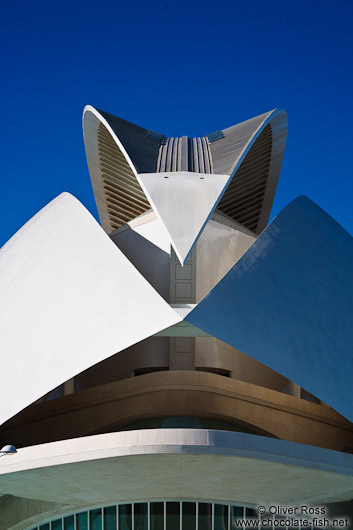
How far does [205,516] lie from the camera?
A: 49.1 ft

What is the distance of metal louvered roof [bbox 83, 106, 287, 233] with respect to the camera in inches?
853

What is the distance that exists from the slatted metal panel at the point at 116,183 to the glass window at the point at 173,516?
10.3 meters

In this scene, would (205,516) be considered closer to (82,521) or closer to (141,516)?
(141,516)

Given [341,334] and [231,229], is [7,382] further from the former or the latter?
[231,229]

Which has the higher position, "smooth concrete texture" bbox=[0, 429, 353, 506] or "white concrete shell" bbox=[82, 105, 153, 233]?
"white concrete shell" bbox=[82, 105, 153, 233]

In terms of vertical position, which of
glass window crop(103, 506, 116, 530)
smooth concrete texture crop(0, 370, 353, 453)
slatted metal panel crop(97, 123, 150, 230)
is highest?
slatted metal panel crop(97, 123, 150, 230)

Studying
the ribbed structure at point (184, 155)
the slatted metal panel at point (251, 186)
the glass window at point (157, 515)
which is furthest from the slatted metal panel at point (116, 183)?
the glass window at point (157, 515)

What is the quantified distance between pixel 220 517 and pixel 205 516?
0.33m

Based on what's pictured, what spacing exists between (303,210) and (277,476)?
706 centimetres

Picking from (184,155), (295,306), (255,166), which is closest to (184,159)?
(184,155)

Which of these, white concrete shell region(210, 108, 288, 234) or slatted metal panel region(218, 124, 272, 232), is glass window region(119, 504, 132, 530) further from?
slatted metal panel region(218, 124, 272, 232)

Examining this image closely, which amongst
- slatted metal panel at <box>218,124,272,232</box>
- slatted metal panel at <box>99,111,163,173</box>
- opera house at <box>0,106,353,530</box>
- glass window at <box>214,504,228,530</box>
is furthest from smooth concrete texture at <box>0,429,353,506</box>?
slatted metal panel at <box>218,124,272,232</box>

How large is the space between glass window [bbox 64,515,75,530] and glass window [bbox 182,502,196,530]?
8.60ft

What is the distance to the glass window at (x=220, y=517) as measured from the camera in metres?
15.0
